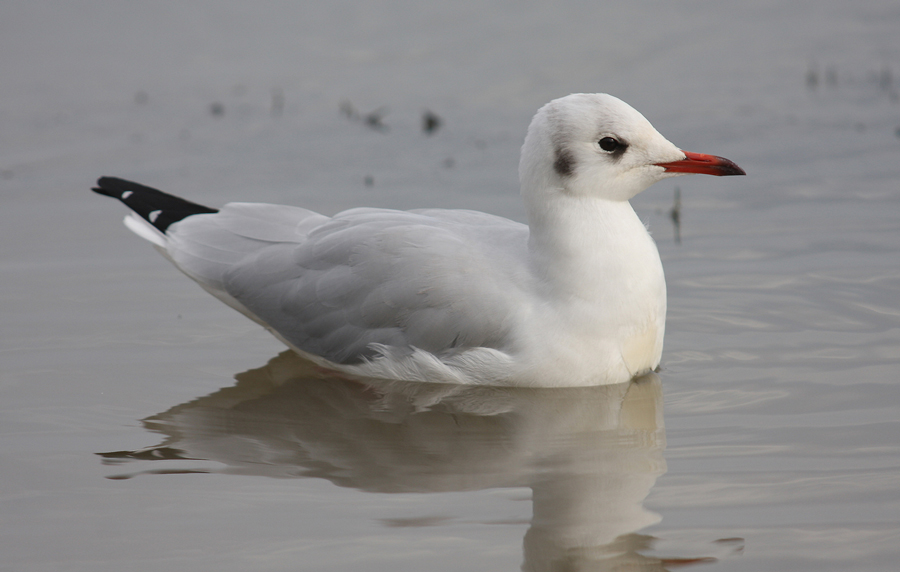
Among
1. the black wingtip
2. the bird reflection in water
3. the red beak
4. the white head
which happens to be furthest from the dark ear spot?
the black wingtip

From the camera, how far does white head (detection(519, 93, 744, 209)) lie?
4.55 m

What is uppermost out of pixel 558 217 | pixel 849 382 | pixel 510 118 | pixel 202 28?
pixel 202 28

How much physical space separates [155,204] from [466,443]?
2.49m

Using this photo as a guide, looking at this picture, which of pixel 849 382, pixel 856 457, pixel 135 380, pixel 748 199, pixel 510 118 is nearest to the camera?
pixel 856 457

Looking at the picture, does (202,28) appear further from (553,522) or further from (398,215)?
(553,522)

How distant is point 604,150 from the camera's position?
4594 millimetres

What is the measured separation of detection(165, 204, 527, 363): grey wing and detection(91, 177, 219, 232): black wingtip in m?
0.26

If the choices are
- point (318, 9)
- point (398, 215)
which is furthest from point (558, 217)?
point (318, 9)

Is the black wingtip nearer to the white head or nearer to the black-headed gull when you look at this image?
the black-headed gull

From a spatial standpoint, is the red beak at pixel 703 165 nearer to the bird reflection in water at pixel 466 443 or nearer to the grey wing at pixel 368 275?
the grey wing at pixel 368 275

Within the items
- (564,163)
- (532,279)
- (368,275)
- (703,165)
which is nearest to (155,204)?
(368,275)

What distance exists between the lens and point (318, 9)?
1242 centimetres

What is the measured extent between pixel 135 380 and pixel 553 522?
2.32m

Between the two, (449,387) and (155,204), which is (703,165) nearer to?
(449,387)
